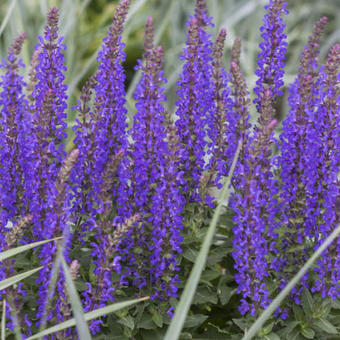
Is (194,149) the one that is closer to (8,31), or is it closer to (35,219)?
(35,219)

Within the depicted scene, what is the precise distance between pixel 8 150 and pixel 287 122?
100 centimetres

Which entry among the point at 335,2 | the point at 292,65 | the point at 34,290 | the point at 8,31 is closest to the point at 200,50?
the point at 34,290

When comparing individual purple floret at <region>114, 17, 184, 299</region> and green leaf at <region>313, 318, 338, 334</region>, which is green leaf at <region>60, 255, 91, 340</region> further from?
green leaf at <region>313, 318, 338, 334</region>

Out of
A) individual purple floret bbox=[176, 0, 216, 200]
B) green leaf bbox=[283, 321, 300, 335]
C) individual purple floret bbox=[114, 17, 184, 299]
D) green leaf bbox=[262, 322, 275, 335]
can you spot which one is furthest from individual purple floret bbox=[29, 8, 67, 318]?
green leaf bbox=[283, 321, 300, 335]

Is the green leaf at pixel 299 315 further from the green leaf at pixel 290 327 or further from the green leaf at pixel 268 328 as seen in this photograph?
the green leaf at pixel 268 328

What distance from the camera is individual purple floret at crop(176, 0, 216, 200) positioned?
230cm

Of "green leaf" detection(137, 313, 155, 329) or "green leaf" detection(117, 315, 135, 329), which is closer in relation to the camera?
"green leaf" detection(117, 315, 135, 329)

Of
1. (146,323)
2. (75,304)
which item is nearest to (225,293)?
(146,323)

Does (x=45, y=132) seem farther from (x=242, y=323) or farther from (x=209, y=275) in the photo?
(x=242, y=323)

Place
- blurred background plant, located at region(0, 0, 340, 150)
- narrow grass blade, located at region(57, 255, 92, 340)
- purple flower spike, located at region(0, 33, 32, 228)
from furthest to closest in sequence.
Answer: blurred background plant, located at region(0, 0, 340, 150)
purple flower spike, located at region(0, 33, 32, 228)
narrow grass blade, located at region(57, 255, 92, 340)

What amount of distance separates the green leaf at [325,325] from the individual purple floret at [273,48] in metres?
0.82

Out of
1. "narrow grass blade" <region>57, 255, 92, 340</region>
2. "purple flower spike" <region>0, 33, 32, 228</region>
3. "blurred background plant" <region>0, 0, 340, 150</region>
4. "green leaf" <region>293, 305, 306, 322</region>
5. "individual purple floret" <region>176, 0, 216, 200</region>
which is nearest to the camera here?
"narrow grass blade" <region>57, 255, 92, 340</region>

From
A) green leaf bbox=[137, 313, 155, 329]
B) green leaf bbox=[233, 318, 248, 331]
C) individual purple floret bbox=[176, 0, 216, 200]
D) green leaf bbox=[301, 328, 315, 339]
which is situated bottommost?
green leaf bbox=[301, 328, 315, 339]

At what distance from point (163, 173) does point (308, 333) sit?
2.65ft
